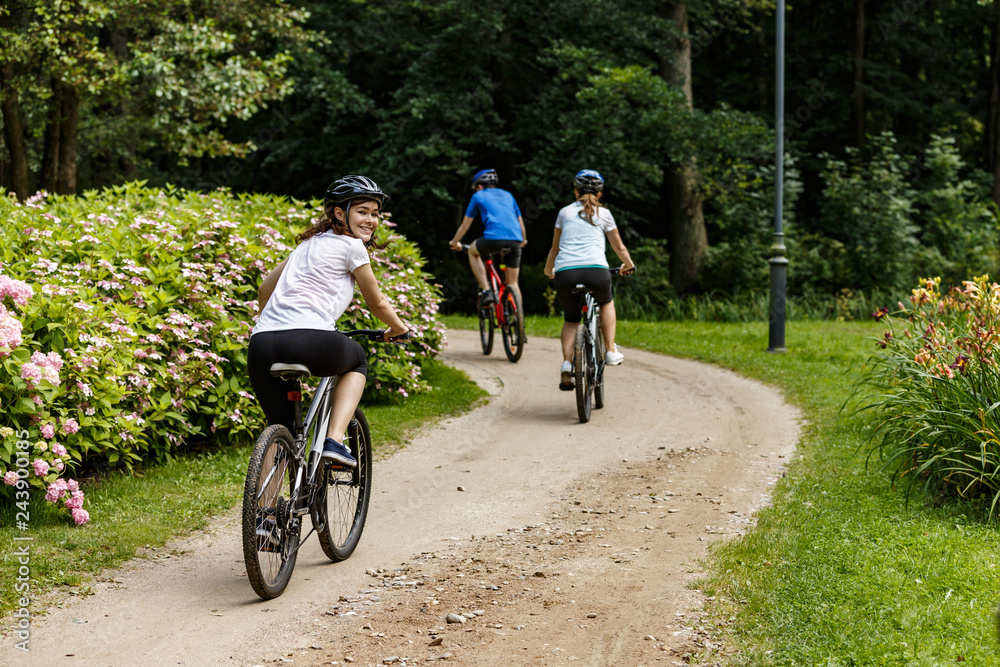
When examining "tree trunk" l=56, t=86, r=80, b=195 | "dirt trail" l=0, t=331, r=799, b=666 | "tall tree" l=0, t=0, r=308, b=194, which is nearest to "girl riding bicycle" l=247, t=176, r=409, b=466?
"dirt trail" l=0, t=331, r=799, b=666

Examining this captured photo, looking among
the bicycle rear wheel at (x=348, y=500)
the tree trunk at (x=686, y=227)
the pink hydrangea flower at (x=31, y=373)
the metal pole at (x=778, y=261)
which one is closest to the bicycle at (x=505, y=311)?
the metal pole at (x=778, y=261)

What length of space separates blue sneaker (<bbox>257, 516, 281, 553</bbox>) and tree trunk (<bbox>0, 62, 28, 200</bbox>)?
12.1 metres

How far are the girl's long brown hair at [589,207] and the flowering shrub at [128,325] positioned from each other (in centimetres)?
204

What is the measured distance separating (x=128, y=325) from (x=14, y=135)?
10.8m

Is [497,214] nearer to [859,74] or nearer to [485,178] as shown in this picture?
[485,178]

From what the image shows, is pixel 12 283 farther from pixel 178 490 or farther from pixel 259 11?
pixel 259 11

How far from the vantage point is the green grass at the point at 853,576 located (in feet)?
12.8

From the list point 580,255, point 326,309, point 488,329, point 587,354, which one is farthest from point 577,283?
point 326,309

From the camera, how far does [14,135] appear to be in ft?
50.1

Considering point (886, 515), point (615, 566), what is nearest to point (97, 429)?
point (615, 566)

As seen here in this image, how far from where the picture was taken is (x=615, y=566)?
504 centimetres

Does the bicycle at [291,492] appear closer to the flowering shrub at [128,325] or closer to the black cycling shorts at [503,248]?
the flowering shrub at [128,325]

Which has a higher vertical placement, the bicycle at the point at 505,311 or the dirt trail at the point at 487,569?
the bicycle at the point at 505,311

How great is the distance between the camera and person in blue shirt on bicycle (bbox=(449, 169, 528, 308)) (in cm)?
1122
